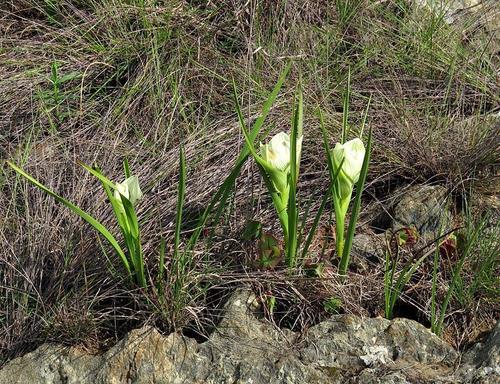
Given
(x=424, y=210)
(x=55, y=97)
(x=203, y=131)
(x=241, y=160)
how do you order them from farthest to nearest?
1. (x=55, y=97)
2. (x=203, y=131)
3. (x=424, y=210)
4. (x=241, y=160)

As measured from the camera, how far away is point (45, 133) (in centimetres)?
278

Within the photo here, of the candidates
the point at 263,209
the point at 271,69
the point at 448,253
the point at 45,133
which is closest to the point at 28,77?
the point at 45,133

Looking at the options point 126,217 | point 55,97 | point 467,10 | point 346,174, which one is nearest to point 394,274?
point 346,174

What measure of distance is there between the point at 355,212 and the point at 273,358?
374mm

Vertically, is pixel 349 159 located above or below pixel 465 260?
above

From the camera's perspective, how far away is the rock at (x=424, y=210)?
89.9 inches

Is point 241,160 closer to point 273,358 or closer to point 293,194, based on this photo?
point 293,194

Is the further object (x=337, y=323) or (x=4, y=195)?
(x=4, y=195)

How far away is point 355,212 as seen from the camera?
1.90 m

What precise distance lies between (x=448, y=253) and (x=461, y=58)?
1052 millimetres

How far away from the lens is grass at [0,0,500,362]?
6.62 ft

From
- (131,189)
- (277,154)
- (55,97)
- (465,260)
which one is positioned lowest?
(55,97)

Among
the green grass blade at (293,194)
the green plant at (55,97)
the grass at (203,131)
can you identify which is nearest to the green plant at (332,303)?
the grass at (203,131)

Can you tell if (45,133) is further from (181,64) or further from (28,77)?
(181,64)
